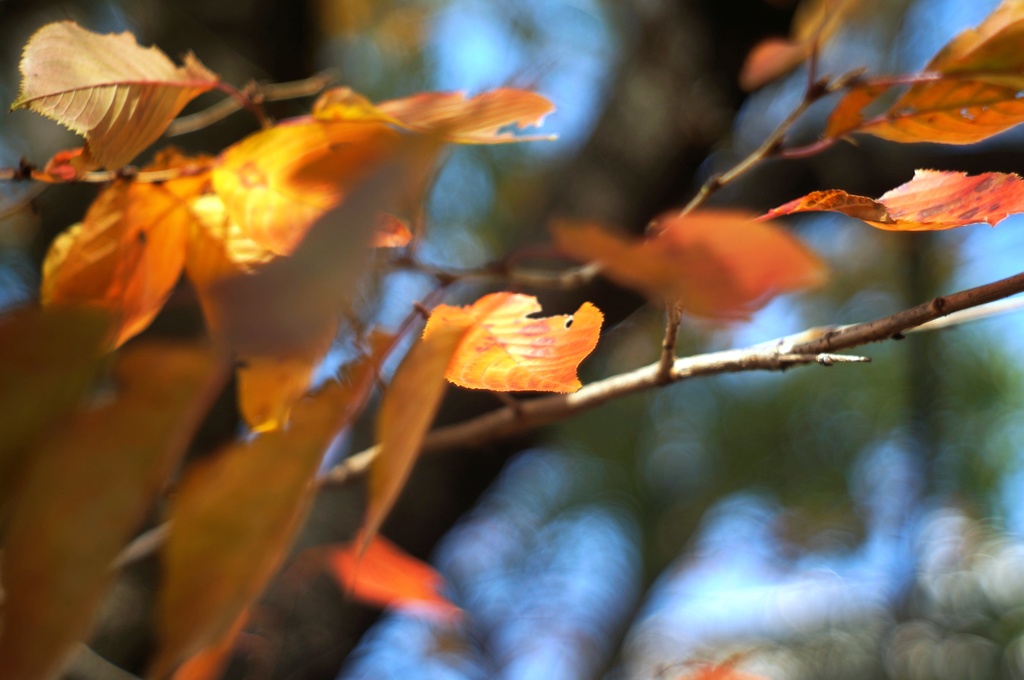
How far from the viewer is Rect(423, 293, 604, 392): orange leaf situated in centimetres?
17

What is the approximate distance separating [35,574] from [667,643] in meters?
1.76

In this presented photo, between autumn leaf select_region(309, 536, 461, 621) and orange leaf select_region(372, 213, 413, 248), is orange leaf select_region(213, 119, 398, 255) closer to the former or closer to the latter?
orange leaf select_region(372, 213, 413, 248)

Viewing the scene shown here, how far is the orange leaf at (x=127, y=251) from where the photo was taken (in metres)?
0.21

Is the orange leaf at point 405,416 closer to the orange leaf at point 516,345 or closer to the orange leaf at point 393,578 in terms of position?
the orange leaf at point 516,345

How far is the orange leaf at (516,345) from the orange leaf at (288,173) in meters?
0.05

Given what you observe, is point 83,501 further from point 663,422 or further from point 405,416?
point 663,422

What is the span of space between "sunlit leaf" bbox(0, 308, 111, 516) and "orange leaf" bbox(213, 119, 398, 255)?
72mm

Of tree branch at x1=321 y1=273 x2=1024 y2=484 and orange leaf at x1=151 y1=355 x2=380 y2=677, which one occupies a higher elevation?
orange leaf at x1=151 y1=355 x2=380 y2=677

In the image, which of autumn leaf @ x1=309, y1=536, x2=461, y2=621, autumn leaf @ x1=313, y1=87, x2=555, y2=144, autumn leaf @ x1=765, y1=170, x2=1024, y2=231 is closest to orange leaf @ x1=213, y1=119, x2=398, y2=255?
autumn leaf @ x1=313, y1=87, x2=555, y2=144

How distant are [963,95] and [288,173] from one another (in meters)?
0.20

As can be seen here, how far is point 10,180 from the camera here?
244mm

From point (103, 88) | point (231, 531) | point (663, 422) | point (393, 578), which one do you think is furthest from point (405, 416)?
point (663, 422)

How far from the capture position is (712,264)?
12cm

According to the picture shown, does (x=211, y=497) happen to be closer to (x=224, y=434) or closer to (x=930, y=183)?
A: (x=930, y=183)
